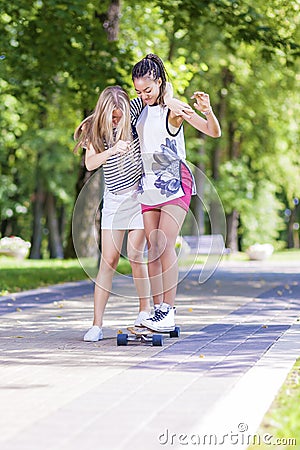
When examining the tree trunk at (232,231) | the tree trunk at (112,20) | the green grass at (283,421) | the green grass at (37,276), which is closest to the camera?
the green grass at (283,421)

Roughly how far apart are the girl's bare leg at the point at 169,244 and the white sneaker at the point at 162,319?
3.7 inches

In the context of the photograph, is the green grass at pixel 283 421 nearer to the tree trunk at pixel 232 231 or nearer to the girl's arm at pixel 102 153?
the girl's arm at pixel 102 153

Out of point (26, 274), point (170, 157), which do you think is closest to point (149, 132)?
point (170, 157)

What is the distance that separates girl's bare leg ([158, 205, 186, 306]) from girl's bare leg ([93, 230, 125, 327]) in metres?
0.35

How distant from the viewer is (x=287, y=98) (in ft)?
117

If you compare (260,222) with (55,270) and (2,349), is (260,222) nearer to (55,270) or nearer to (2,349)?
(55,270)

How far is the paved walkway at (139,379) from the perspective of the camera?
4.62 m

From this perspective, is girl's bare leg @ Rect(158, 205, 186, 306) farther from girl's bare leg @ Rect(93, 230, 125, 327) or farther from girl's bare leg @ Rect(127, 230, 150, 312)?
girl's bare leg @ Rect(93, 230, 125, 327)

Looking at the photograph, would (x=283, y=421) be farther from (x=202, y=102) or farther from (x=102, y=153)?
(x=102, y=153)

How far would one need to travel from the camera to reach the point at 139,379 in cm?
622

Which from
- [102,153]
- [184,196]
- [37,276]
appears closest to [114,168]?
[102,153]

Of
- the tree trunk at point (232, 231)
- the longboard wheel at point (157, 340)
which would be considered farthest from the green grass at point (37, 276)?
the tree trunk at point (232, 231)

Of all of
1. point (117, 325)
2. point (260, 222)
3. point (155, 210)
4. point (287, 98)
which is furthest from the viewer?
point (260, 222)

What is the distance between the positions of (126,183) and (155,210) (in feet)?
1.18
